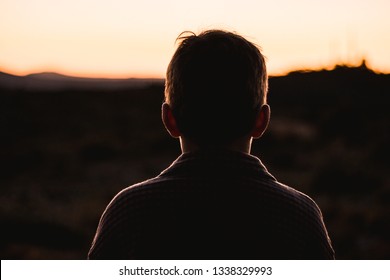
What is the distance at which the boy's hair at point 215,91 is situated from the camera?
67.2 inches

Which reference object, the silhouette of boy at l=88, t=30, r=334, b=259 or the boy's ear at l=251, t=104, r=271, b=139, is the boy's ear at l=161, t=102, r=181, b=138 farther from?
the boy's ear at l=251, t=104, r=271, b=139

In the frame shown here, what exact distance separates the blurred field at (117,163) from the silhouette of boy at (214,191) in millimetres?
7705

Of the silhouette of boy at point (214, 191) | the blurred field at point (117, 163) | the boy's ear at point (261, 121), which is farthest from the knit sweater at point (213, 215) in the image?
the blurred field at point (117, 163)

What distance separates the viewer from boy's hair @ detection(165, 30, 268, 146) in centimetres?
171

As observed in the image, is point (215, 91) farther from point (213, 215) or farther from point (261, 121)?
point (213, 215)

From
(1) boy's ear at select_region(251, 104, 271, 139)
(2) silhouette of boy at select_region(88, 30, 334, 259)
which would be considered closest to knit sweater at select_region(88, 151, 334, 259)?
(2) silhouette of boy at select_region(88, 30, 334, 259)

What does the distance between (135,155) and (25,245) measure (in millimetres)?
11437

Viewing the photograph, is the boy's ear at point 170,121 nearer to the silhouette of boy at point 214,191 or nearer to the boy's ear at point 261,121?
the silhouette of boy at point 214,191

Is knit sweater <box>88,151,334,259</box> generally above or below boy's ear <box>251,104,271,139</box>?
below

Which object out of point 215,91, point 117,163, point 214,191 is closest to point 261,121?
point 215,91

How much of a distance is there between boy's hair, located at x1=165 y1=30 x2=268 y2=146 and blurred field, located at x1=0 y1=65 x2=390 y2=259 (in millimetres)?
7755
